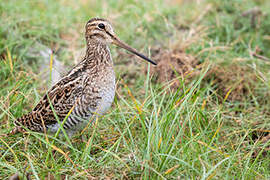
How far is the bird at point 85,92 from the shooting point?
11.9 ft

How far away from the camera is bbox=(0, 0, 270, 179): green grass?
318 cm

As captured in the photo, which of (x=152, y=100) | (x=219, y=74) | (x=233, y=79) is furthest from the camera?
(x=219, y=74)

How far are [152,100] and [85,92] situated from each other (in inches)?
25.0

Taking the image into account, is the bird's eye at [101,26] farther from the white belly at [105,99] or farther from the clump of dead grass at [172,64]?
the clump of dead grass at [172,64]

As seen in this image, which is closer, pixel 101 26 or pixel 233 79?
pixel 101 26

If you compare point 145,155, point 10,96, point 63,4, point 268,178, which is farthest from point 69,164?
point 63,4

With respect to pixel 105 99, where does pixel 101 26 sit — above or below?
above

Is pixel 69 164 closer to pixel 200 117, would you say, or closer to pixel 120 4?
pixel 200 117

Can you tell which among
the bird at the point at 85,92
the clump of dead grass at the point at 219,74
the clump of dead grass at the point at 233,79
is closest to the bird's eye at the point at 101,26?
the bird at the point at 85,92

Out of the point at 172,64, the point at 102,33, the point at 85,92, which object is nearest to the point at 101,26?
the point at 102,33

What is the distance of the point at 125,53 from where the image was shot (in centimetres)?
561

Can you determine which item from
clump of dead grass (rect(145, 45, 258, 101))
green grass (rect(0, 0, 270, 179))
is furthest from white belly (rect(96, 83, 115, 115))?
clump of dead grass (rect(145, 45, 258, 101))

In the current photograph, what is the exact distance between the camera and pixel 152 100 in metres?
3.55

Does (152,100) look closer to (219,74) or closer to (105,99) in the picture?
(105,99)
